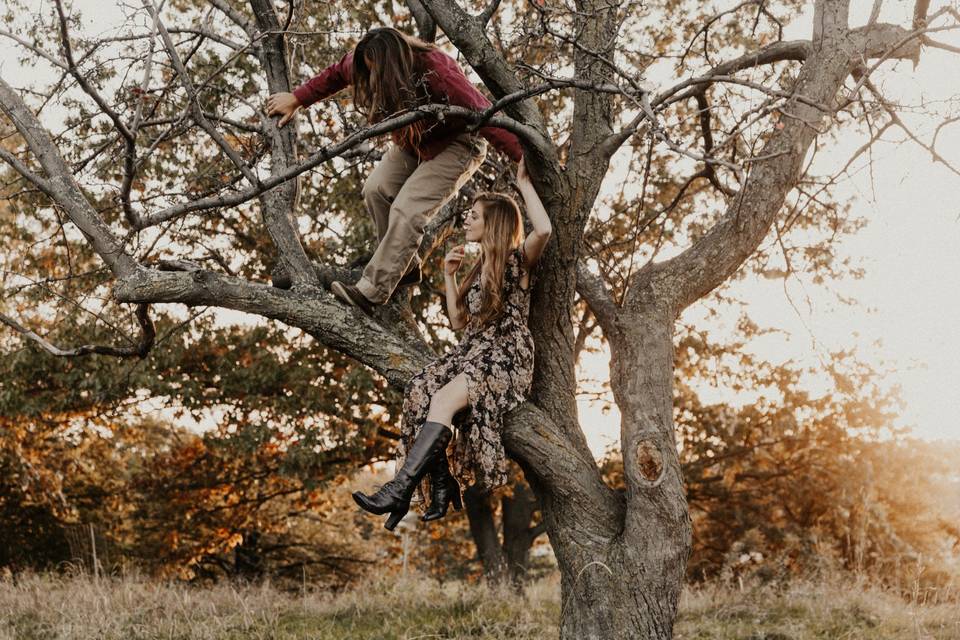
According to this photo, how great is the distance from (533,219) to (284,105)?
4.62 ft

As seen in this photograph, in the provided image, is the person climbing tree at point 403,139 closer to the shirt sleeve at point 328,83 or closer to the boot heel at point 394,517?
the shirt sleeve at point 328,83

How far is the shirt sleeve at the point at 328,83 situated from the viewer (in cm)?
341

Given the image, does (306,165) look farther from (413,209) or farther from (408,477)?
(408,477)

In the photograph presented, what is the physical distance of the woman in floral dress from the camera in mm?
3025

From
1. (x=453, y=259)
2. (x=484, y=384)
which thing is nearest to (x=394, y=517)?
(x=484, y=384)

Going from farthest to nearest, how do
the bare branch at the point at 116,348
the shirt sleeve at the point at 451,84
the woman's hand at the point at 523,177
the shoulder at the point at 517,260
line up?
the bare branch at the point at 116,348 → the shoulder at the point at 517,260 → the woman's hand at the point at 523,177 → the shirt sleeve at the point at 451,84

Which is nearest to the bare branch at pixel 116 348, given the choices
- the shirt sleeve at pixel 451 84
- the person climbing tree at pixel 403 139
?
the person climbing tree at pixel 403 139

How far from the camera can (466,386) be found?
10.2 ft

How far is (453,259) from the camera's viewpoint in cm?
356

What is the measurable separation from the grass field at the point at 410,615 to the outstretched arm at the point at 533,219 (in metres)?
2.58

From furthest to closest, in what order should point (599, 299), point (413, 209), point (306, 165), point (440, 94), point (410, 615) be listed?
point (410, 615), point (599, 299), point (413, 209), point (440, 94), point (306, 165)

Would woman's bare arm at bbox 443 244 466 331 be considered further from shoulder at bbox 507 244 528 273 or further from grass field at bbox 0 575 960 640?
grass field at bbox 0 575 960 640

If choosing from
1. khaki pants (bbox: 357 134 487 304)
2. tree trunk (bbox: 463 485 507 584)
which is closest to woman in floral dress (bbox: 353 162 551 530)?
khaki pants (bbox: 357 134 487 304)

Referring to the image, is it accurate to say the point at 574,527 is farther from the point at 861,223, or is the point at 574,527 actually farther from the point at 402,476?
the point at 861,223
